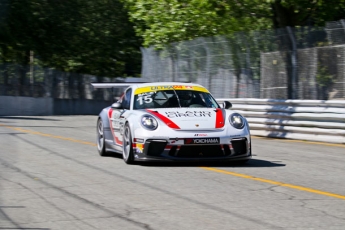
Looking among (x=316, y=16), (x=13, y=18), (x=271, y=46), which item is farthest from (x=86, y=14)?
(x=271, y=46)

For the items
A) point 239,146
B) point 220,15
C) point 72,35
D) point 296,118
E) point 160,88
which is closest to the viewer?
point 239,146

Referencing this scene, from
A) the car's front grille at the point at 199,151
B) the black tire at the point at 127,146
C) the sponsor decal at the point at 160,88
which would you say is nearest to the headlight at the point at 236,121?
the car's front grille at the point at 199,151

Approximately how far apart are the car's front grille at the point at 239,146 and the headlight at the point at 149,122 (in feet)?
3.78

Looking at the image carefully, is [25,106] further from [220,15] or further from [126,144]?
[126,144]

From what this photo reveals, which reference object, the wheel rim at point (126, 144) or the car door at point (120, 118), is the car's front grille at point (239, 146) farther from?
the car door at point (120, 118)

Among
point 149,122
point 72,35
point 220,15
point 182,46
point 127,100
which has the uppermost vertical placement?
point 72,35

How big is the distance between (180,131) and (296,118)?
722 cm

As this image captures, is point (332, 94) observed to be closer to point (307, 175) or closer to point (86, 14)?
point (307, 175)

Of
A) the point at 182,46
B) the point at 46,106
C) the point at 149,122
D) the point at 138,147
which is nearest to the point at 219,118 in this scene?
the point at 149,122

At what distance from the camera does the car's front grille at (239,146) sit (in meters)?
10.2

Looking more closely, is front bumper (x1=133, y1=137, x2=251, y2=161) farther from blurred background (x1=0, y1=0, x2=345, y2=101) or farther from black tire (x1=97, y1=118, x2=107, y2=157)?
blurred background (x1=0, y1=0, x2=345, y2=101)

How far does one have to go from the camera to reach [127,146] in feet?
35.0

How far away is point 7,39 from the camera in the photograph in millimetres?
39750

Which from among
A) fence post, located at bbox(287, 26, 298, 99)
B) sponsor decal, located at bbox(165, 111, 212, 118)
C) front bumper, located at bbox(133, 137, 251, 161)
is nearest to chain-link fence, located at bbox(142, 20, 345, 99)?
fence post, located at bbox(287, 26, 298, 99)
